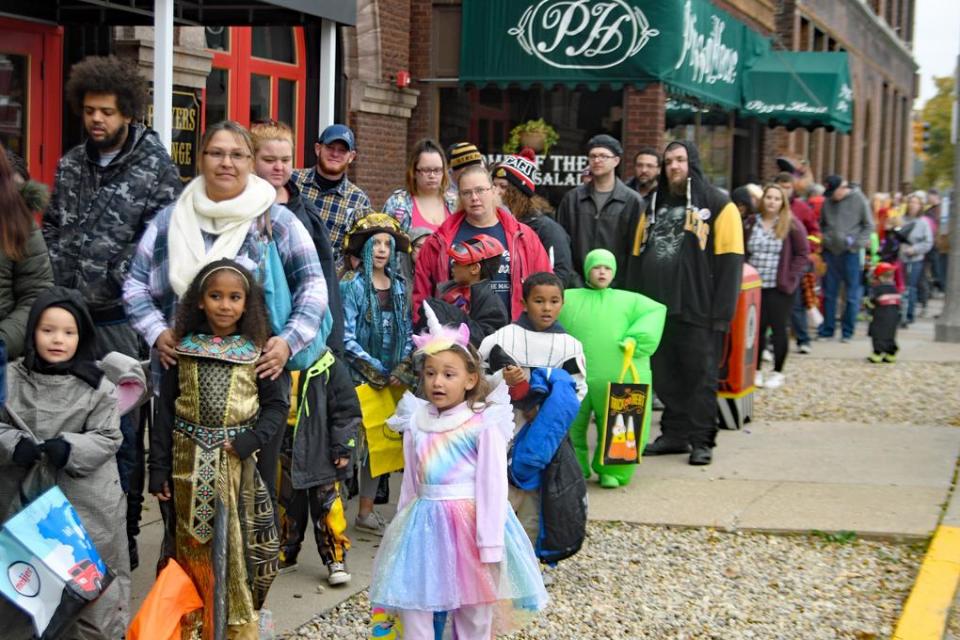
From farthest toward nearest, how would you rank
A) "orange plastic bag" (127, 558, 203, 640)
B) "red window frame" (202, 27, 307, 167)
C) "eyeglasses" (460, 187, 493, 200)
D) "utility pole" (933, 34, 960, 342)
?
"utility pole" (933, 34, 960, 342)
"red window frame" (202, 27, 307, 167)
"eyeglasses" (460, 187, 493, 200)
"orange plastic bag" (127, 558, 203, 640)

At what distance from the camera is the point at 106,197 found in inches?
225

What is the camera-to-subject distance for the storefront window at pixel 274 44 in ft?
41.7

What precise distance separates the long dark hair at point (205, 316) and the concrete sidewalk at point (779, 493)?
1329 mm

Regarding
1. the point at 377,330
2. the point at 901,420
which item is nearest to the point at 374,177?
the point at 901,420

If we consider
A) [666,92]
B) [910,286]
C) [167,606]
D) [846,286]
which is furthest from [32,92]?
[910,286]

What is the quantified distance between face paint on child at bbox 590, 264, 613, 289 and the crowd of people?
0.01m

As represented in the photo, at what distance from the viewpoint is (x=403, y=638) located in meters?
4.68

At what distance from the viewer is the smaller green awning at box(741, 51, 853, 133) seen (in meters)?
20.4

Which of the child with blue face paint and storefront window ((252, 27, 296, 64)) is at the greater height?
storefront window ((252, 27, 296, 64))

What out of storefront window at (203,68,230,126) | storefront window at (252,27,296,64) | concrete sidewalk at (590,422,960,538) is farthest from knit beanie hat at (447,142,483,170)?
storefront window at (252,27,296,64)

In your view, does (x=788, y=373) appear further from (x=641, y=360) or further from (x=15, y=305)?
(x=15, y=305)

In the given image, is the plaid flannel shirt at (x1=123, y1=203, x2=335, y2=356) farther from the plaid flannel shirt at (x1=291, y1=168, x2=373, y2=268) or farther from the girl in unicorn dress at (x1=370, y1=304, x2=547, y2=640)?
the plaid flannel shirt at (x1=291, y1=168, x2=373, y2=268)

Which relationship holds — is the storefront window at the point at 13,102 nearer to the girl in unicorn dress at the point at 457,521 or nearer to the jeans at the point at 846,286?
the girl in unicorn dress at the point at 457,521

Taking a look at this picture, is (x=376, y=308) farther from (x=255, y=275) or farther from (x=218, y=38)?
(x=218, y=38)
